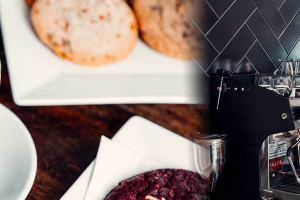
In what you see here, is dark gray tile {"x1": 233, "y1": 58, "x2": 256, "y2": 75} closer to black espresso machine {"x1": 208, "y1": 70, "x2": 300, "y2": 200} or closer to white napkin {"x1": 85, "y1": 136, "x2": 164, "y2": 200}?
black espresso machine {"x1": 208, "y1": 70, "x2": 300, "y2": 200}

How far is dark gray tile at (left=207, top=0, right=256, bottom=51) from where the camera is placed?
1.64 ft

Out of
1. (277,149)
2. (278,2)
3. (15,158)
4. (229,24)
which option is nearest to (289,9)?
(278,2)

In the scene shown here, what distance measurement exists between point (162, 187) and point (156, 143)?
0.09 meters

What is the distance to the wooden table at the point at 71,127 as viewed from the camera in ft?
1.62

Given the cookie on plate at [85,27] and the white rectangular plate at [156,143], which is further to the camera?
the white rectangular plate at [156,143]

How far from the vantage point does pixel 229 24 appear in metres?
0.52

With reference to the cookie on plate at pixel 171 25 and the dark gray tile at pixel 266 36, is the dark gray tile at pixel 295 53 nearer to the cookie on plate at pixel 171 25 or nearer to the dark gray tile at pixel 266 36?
the dark gray tile at pixel 266 36

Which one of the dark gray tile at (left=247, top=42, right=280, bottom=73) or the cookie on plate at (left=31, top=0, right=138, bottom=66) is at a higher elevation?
the cookie on plate at (left=31, top=0, right=138, bottom=66)

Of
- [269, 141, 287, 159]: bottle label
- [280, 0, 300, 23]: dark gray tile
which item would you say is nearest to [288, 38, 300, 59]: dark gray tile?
[280, 0, 300, 23]: dark gray tile

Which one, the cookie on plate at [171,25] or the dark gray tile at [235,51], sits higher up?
the cookie on plate at [171,25]

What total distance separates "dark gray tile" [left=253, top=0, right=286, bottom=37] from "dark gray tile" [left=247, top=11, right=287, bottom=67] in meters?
0.02

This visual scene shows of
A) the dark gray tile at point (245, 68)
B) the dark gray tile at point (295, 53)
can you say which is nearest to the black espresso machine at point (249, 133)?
the dark gray tile at point (245, 68)

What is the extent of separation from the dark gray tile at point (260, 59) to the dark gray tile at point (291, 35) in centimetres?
9

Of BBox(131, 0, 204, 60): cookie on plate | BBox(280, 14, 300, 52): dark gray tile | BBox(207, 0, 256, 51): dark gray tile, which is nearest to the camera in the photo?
BBox(131, 0, 204, 60): cookie on plate
